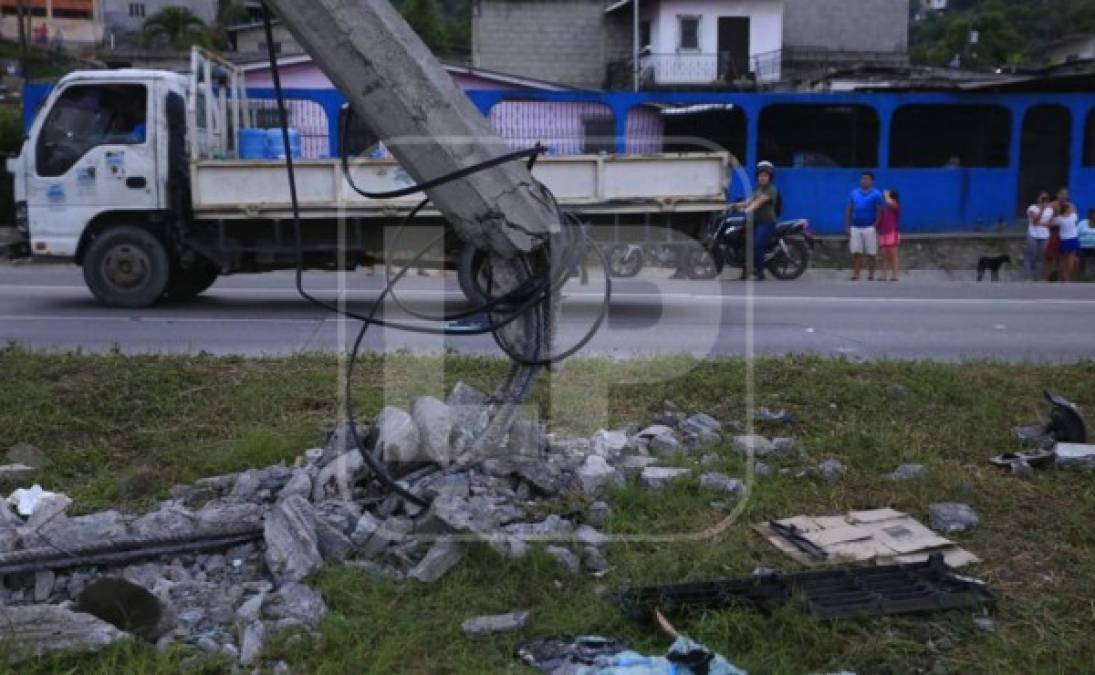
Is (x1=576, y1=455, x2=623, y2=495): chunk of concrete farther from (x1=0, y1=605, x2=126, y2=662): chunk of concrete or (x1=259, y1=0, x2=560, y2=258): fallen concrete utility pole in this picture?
(x1=0, y1=605, x2=126, y2=662): chunk of concrete

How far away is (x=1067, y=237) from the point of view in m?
19.7

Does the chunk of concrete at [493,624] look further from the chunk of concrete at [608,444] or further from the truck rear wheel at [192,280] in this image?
the truck rear wheel at [192,280]

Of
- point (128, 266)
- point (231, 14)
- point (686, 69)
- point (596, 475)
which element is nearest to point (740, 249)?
point (128, 266)

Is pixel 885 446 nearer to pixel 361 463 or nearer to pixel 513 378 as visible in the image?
pixel 513 378

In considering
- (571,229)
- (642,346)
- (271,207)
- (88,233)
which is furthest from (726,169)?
(571,229)

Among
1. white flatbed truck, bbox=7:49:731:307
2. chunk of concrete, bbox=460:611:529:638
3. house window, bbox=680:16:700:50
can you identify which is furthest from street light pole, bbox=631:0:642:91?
chunk of concrete, bbox=460:611:529:638

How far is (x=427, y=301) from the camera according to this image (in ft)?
Answer: 48.1

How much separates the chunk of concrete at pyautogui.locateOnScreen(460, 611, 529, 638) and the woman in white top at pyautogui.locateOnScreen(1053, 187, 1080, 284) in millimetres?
17930

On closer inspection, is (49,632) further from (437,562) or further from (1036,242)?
(1036,242)

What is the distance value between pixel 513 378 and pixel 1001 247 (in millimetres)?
19855

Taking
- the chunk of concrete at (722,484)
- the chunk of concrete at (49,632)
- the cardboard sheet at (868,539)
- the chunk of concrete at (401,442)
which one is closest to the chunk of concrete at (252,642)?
the chunk of concrete at (49,632)

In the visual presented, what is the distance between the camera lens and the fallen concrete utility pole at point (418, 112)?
5.27 meters

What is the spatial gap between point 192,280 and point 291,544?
406 inches

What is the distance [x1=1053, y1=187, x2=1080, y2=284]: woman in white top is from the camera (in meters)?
19.7
